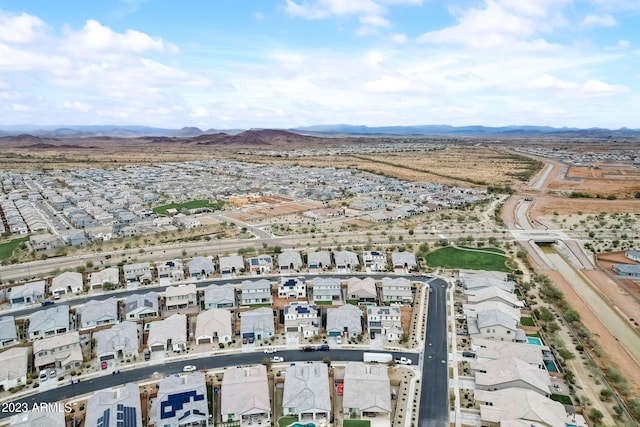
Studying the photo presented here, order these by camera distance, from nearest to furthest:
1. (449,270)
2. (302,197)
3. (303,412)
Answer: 1. (303,412)
2. (449,270)
3. (302,197)

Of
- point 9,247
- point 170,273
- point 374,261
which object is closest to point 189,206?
point 9,247

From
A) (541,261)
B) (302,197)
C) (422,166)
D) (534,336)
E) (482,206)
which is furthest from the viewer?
(422,166)

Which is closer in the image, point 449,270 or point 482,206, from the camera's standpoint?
point 449,270

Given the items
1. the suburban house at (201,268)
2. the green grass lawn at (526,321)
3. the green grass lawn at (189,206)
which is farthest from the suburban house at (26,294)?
the green grass lawn at (526,321)

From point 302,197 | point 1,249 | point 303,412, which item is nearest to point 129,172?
point 302,197

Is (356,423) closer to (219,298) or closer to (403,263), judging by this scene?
(219,298)

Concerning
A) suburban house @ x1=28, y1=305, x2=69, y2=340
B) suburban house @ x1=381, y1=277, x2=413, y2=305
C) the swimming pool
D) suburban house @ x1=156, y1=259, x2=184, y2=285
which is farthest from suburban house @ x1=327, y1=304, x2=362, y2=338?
suburban house @ x1=28, y1=305, x2=69, y2=340

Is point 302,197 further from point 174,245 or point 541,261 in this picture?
point 541,261
